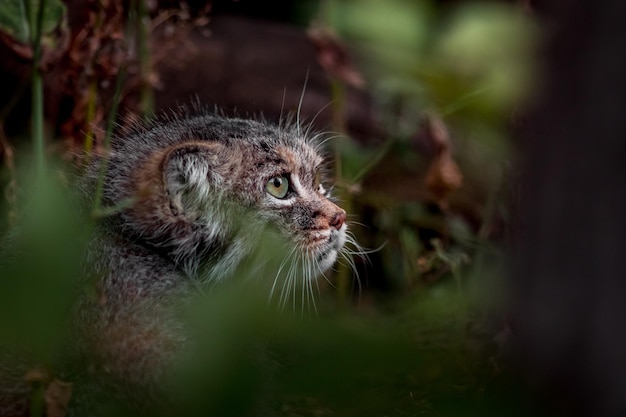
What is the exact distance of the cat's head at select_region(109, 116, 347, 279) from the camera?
4.16m

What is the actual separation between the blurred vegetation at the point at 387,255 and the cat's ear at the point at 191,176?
1.27 feet

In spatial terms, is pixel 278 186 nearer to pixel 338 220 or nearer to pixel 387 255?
pixel 338 220

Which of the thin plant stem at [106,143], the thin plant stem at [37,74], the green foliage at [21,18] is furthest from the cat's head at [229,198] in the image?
the green foliage at [21,18]

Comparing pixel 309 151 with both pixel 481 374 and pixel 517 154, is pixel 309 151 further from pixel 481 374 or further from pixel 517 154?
pixel 481 374

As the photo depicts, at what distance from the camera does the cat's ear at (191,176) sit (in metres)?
4.15

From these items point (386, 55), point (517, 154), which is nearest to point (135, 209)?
point (517, 154)

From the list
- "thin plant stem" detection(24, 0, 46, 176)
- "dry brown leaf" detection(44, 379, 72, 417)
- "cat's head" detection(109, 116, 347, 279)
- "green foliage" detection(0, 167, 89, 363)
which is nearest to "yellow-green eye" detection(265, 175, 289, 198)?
"cat's head" detection(109, 116, 347, 279)

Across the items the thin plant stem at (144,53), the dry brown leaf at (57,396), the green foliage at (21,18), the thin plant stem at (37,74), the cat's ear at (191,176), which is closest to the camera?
the dry brown leaf at (57,396)

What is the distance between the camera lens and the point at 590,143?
1992 mm

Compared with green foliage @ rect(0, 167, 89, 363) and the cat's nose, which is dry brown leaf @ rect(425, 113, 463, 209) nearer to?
the cat's nose

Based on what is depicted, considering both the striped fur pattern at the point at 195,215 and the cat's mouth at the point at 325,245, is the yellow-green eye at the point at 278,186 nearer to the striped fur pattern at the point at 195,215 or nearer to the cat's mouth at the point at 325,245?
the striped fur pattern at the point at 195,215

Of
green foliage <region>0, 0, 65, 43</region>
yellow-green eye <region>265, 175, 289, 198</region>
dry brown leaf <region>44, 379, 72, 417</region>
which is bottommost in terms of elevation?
dry brown leaf <region>44, 379, 72, 417</region>

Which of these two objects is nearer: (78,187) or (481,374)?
(481,374)

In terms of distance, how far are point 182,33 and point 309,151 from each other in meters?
1.55
